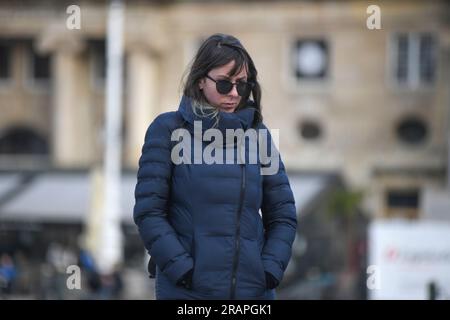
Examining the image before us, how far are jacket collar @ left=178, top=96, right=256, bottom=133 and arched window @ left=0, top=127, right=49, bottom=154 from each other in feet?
135

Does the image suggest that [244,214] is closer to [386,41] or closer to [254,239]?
[254,239]

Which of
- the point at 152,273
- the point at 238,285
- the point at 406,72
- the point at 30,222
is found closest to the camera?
the point at 238,285

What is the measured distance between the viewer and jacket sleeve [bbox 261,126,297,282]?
5504 mm

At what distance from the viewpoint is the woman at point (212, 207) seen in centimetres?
526

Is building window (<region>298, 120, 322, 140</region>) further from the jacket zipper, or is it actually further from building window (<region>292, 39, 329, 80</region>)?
the jacket zipper

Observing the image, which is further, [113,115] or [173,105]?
[173,105]

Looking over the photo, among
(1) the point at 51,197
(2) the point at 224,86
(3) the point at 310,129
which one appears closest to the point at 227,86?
(2) the point at 224,86

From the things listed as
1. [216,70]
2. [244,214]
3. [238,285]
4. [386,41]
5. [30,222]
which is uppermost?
[386,41]

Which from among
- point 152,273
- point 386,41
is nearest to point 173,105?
point 386,41

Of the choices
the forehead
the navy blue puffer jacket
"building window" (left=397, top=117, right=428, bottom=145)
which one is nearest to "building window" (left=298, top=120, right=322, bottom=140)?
"building window" (left=397, top=117, right=428, bottom=145)

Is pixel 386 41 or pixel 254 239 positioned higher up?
pixel 386 41

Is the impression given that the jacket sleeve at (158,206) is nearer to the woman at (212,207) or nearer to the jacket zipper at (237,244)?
the woman at (212,207)

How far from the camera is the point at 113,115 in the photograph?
3806cm

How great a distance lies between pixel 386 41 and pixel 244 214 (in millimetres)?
38051
